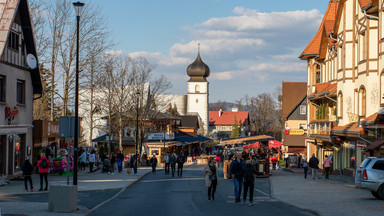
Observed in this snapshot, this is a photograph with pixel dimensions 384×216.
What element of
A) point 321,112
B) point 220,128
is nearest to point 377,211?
point 321,112

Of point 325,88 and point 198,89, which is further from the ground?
point 198,89

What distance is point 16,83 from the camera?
2859 centimetres

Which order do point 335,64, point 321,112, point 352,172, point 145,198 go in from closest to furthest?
point 145,198 → point 352,172 → point 335,64 → point 321,112

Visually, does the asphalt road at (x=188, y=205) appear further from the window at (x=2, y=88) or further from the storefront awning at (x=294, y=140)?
the storefront awning at (x=294, y=140)

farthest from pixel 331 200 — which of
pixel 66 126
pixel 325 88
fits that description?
pixel 325 88

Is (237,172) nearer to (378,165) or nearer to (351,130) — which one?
(378,165)

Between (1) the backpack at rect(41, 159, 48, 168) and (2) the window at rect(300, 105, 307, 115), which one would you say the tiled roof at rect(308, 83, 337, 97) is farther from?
(1) the backpack at rect(41, 159, 48, 168)

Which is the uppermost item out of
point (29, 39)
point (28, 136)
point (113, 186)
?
point (29, 39)

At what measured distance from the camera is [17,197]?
19.9m

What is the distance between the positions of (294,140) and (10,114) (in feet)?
113

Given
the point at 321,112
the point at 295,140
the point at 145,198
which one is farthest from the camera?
the point at 295,140

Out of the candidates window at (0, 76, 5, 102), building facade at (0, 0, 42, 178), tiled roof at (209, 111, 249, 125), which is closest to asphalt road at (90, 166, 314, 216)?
building facade at (0, 0, 42, 178)

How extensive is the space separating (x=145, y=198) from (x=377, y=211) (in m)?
8.74

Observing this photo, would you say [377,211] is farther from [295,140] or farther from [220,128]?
[220,128]
